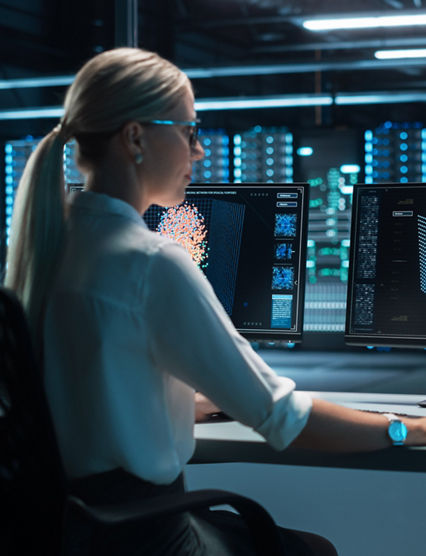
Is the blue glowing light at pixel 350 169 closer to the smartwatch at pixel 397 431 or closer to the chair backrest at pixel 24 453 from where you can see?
the smartwatch at pixel 397 431

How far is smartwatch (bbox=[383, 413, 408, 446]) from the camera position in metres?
1.09

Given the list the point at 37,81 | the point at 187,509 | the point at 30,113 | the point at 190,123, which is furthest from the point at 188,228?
the point at 30,113

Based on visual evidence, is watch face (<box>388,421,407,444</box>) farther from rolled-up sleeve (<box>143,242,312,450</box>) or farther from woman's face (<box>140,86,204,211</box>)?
woman's face (<box>140,86,204,211</box>)

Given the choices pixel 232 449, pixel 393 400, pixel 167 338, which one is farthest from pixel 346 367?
pixel 167 338

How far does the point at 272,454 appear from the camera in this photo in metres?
1.18

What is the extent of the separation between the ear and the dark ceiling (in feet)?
17.4

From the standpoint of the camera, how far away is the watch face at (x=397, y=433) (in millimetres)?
1086

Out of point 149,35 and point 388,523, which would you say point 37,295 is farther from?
point 149,35

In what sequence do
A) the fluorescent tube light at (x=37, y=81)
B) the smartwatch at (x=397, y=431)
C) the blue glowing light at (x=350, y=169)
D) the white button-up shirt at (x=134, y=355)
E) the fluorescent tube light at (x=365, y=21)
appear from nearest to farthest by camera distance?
the white button-up shirt at (x=134, y=355), the smartwatch at (x=397, y=431), the fluorescent tube light at (x=365, y=21), the fluorescent tube light at (x=37, y=81), the blue glowing light at (x=350, y=169)

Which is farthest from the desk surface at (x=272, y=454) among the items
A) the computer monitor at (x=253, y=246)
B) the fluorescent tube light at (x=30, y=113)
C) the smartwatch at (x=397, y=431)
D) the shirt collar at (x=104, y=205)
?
the fluorescent tube light at (x=30, y=113)

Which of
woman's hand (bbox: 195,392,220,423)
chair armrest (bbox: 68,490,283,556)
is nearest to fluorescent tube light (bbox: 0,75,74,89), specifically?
woman's hand (bbox: 195,392,220,423)

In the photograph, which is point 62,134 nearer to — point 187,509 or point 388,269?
point 187,509

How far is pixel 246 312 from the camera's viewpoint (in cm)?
164

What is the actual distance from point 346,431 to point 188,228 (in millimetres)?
817
